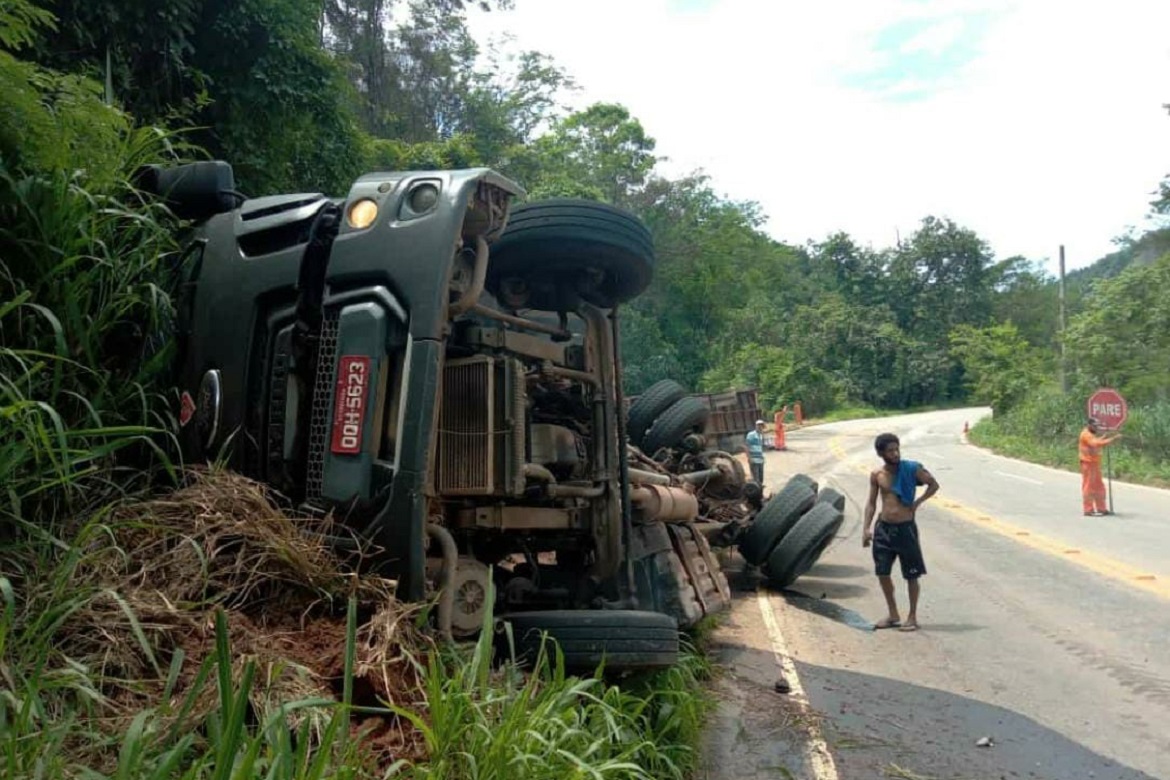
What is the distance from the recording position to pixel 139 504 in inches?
113

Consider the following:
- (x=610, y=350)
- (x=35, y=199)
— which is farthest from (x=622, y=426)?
(x=35, y=199)

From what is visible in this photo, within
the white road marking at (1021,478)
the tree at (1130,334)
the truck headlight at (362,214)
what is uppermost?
the tree at (1130,334)

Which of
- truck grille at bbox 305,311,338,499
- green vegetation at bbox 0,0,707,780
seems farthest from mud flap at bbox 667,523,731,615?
truck grille at bbox 305,311,338,499

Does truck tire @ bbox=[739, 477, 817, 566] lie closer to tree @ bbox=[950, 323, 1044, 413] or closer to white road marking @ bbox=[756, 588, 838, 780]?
white road marking @ bbox=[756, 588, 838, 780]

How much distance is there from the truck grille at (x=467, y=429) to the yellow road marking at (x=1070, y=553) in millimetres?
6962

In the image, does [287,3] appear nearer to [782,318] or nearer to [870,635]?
[870,635]

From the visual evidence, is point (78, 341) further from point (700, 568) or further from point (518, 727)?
point (700, 568)

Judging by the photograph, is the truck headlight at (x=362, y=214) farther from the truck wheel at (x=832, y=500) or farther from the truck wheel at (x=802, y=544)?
the truck wheel at (x=832, y=500)

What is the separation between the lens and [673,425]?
28.8 feet

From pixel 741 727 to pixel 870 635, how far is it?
2.93 m

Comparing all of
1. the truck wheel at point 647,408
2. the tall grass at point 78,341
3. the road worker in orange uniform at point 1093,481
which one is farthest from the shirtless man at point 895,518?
the road worker in orange uniform at point 1093,481

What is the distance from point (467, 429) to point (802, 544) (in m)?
5.40

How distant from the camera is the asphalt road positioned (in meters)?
4.43

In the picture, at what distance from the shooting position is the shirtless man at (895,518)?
7.86 m
